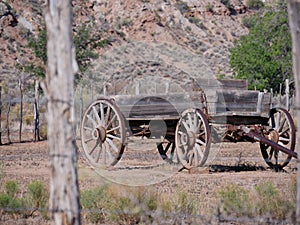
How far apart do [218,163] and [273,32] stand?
24.4 metres

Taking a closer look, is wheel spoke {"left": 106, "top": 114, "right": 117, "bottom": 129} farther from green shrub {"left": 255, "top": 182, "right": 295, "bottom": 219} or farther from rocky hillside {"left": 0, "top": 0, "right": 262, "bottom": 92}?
rocky hillside {"left": 0, "top": 0, "right": 262, "bottom": 92}

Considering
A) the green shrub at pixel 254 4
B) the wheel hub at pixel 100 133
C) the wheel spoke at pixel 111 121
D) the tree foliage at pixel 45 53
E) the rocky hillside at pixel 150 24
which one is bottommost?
the wheel hub at pixel 100 133

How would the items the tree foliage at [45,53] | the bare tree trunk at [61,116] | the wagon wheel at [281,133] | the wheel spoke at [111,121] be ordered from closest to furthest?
1. the bare tree trunk at [61,116]
2. the wheel spoke at [111,121]
3. the wagon wheel at [281,133]
4. the tree foliage at [45,53]

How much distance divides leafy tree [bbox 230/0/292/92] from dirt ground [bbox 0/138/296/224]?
18.8 m

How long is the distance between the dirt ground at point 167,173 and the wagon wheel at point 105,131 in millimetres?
265

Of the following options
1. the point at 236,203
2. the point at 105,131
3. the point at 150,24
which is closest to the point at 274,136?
the point at 105,131

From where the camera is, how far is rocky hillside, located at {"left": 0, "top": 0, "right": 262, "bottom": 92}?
140 ft

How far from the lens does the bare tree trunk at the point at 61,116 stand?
4.54m

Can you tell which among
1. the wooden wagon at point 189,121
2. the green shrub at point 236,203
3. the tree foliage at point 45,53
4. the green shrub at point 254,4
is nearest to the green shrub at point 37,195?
the green shrub at point 236,203

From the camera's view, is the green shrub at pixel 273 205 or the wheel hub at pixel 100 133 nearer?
the green shrub at pixel 273 205

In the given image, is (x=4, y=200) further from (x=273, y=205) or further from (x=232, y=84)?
(x=232, y=84)

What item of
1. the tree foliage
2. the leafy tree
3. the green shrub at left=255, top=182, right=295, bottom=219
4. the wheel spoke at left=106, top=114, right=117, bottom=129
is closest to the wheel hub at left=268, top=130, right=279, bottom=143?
the wheel spoke at left=106, top=114, right=117, bottom=129

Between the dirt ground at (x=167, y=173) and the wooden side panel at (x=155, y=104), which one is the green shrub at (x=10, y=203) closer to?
the dirt ground at (x=167, y=173)

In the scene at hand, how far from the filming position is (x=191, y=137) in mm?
11625
